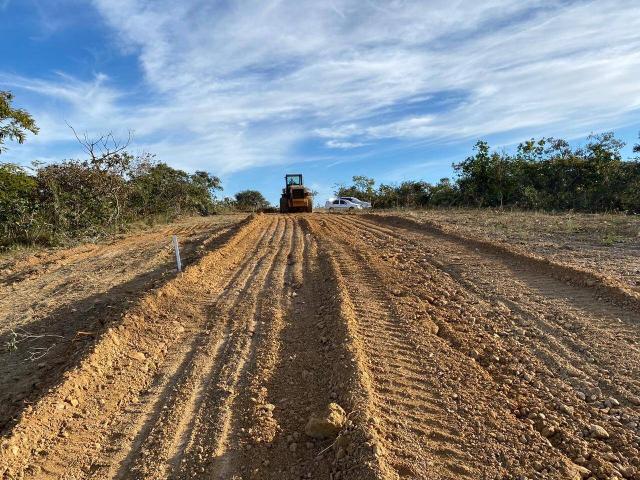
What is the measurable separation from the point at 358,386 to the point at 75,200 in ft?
48.3

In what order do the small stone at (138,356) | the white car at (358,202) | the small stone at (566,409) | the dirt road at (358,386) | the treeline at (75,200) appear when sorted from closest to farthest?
the dirt road at (358,386)
the small stone at (566,409)
the small stone at (138,356)
the treeline at (75,200)
the white car at (358,202)

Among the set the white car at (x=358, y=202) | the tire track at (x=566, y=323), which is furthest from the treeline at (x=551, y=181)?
the tire track at (x=566, y=323)

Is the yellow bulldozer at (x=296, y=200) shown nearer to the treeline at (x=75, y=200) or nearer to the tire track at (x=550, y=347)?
the treeline at (x=75, y=200)

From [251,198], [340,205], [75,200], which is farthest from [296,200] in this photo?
[251,198]

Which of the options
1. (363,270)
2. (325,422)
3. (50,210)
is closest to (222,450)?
(325,422)

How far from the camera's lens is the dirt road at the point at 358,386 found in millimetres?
2848

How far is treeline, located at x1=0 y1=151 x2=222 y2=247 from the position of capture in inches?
498

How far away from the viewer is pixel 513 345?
4270 mm

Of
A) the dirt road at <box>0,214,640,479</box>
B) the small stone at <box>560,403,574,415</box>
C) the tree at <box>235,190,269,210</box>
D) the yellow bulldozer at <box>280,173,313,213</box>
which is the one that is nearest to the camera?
the dirt road at <box>0,214,640,479</box>

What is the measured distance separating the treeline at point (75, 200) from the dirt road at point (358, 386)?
9.23 metres

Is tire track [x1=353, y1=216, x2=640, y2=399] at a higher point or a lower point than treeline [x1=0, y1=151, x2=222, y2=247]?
lower

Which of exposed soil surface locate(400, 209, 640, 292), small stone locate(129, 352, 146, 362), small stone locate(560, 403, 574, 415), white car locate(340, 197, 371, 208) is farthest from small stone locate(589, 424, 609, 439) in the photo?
white car locate(340, 197, 371, 208)

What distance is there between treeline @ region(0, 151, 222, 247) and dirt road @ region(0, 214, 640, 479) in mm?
9234

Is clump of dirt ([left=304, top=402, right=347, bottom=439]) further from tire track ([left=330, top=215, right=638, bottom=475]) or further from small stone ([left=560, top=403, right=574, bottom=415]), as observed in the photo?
small stone ([left=560, top=403, right=574, bottom=415])
